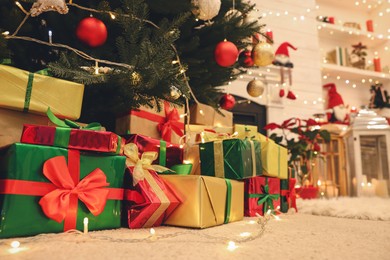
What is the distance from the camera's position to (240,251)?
0.60 metres

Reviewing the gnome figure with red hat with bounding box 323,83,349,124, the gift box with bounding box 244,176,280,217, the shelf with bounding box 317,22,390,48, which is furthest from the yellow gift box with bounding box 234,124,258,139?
the shelf with bounding box 317,22,390,48

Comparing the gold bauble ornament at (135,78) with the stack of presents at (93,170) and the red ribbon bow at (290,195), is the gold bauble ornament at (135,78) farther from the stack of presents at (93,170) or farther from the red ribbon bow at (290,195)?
the red ribbon bow at (290,195)

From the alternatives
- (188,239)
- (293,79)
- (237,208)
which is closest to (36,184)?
(188,239)

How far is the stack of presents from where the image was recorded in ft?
2.18

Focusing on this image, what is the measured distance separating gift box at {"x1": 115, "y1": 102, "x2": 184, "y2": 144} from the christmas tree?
0.15 feet

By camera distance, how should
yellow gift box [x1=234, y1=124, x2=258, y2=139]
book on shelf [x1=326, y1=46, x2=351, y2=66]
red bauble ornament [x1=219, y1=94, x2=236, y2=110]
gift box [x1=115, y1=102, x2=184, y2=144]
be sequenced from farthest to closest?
book on shelf [x1=326, y1=46, x2=351, y2=66] → red bauble ornament [x1=219, y1=94, x2=236, y2=110] → yellow gift box [x1=234, y1=124, x2=258, y2=139] → gift box [x1=115, y1=102, x2=184, y2=144]

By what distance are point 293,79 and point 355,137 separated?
840 mm

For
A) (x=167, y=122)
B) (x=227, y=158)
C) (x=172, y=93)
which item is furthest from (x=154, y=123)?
(x=227, y=158)

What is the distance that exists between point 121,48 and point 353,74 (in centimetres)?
329

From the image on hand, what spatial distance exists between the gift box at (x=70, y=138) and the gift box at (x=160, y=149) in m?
0.21

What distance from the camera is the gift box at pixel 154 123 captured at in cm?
112

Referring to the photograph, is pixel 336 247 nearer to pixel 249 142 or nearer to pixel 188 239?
pixel 188 239

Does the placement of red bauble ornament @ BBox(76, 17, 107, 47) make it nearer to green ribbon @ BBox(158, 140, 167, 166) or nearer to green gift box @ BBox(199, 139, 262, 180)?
green ribbon @ BBox(158, 140, 167, 166)

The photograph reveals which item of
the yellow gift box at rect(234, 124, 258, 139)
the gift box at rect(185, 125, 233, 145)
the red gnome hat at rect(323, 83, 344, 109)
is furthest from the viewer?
the red gnome hat at rect(323, 83, 344, 109)
